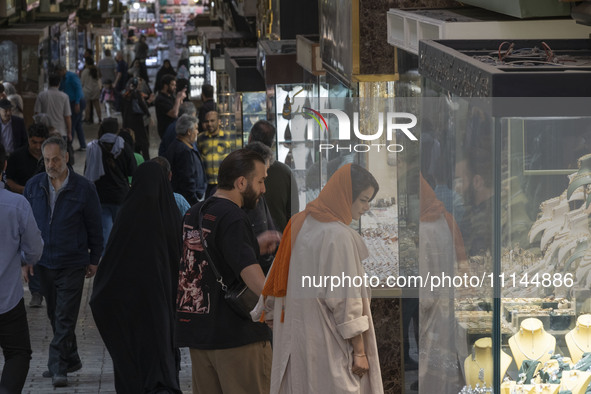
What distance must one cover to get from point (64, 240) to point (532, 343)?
15.2 ft

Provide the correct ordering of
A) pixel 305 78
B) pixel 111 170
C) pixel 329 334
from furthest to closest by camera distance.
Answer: pixel 111 170
pixel 305 78
pixel 329 334

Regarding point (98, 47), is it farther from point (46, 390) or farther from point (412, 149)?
point (412, 149)

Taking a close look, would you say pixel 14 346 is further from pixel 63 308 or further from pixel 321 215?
pixel 321 215

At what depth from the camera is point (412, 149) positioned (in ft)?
16.3

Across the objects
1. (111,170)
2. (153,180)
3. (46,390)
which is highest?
(153,180)

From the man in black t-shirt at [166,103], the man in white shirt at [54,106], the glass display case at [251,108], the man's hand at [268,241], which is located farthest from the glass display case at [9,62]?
the man's hand at [268,241]

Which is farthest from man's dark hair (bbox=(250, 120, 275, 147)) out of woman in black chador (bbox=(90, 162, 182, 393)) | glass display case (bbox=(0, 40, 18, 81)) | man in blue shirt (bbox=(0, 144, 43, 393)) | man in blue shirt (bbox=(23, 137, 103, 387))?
glass display case (bbox=(0, 40, 18, 81))

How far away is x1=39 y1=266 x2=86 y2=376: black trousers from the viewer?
736 centimetres

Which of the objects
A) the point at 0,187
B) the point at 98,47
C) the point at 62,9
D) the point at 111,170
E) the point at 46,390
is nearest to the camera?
the point at 0,187

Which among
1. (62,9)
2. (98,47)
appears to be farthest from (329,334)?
(98,47)

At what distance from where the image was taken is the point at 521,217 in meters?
3.16

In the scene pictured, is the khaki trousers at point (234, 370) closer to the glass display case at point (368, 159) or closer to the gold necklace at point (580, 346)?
the glass display case at point (368, 159)

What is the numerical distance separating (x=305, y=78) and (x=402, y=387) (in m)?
3.61

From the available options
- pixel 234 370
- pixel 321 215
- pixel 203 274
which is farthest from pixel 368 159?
pixel 234 370
